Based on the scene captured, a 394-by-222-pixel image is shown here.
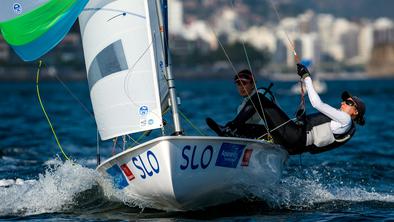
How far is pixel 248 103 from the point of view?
9406 millimetres

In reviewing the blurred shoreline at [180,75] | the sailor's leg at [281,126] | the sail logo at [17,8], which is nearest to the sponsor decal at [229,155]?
the sailor's leg at [281,126]

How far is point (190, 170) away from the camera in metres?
8.48

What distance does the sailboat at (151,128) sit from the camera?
847cm

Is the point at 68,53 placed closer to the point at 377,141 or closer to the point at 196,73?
the point at 196,73

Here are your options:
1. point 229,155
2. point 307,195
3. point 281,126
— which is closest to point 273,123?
point 281,126

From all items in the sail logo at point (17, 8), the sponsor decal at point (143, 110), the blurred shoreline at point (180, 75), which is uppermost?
the sail logo at point (17, 8)

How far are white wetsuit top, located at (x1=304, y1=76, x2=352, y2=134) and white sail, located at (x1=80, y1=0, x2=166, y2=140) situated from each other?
1.43 metres

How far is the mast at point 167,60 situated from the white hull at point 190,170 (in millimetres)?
300

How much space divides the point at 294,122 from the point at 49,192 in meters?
2.58

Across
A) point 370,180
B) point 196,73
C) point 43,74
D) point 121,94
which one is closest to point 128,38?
point 121,94

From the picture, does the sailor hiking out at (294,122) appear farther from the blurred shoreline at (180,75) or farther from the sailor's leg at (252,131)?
the blurred shoreline at (180,75)

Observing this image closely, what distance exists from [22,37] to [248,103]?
225cm

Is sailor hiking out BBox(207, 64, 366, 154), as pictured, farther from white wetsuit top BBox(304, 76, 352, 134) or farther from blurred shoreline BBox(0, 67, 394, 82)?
blurred shoreline BBox(0, 67, 394, 82)

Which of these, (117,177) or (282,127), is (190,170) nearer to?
(117,177)
